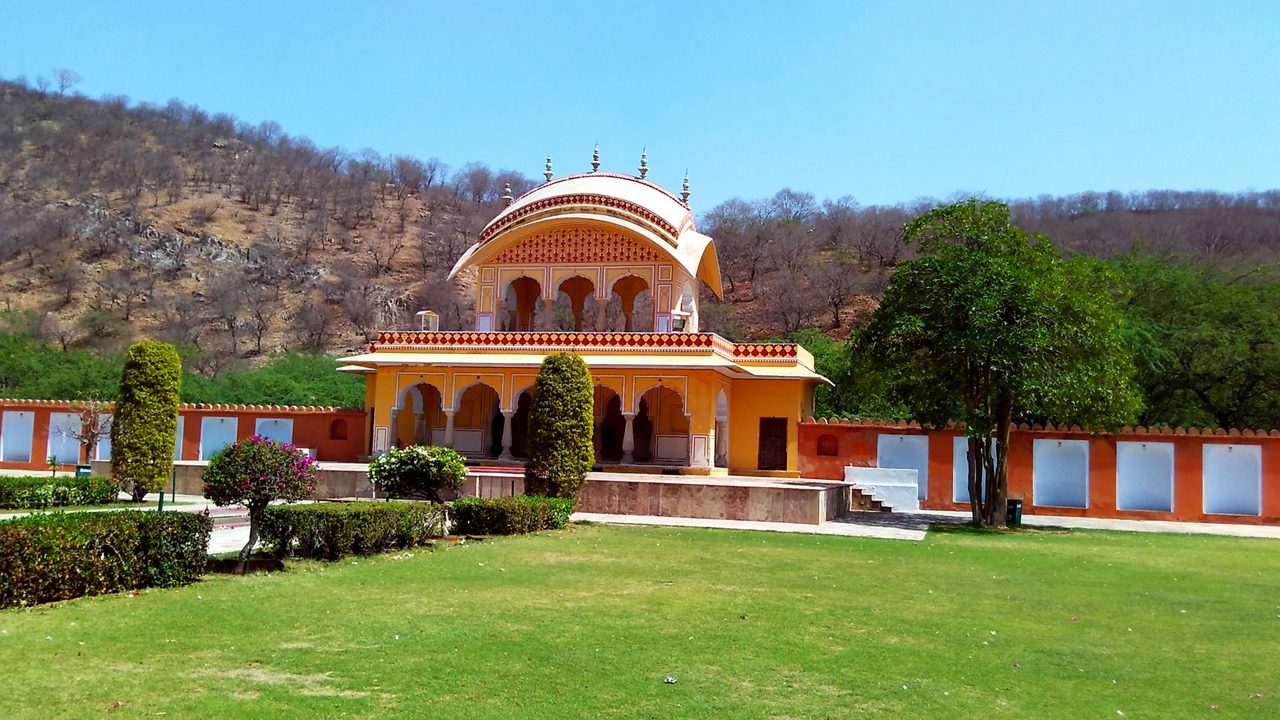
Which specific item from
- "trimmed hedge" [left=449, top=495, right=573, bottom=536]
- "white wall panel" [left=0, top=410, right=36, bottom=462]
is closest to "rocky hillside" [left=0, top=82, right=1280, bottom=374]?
"white wall panel" [left=0, top=410, right=36, bottom=462]

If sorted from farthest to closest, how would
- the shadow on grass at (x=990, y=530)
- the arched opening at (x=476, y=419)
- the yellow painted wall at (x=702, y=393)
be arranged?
the arched opening at (x=476, y=419) < the yellow painted wall at (x=702, y=393) < the shadow on grass at (x=990, y=530)

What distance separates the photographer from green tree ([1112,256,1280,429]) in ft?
94.4

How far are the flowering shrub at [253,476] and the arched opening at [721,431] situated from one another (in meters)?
14.6

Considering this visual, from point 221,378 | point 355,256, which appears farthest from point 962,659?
point 355,256

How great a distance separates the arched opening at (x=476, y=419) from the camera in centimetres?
2503

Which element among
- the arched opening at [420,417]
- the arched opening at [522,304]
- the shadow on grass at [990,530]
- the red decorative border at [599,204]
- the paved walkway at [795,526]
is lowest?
the shadow on grass at [990,530]

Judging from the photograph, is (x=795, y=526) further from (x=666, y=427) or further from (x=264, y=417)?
(x=264, y=417)

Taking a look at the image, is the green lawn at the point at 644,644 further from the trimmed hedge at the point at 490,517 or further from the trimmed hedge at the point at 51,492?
the trimmed hedge at the point at 51,492

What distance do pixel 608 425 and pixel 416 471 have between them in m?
11.6

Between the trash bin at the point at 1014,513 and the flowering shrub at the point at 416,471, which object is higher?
the flowering shrub at the point at 416,471

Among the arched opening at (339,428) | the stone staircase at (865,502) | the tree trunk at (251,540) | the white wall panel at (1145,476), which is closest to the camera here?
the tree trunk at (251,540)

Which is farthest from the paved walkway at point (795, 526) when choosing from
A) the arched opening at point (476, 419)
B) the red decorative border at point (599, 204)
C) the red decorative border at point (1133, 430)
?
the red decorative border at point (599, 204)

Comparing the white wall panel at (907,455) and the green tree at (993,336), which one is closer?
the green tree at (993,336)

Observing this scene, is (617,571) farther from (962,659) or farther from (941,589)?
(962,659)
